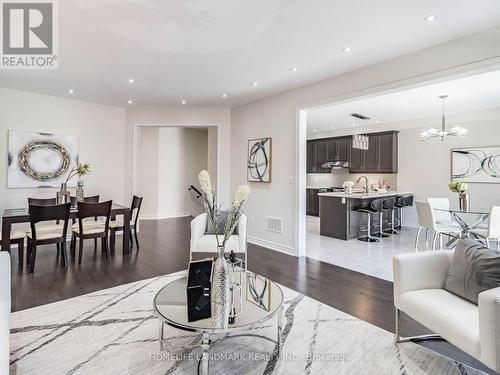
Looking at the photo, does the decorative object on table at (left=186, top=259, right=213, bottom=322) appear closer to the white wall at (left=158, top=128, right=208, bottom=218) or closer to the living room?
the living room

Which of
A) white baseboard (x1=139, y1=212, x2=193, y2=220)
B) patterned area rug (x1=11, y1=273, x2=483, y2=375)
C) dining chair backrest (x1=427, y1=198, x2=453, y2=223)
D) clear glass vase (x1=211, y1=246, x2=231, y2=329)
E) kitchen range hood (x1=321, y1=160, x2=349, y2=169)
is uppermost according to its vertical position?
kitchen range hood (x1=321, y1=160, x2=349, y2=169)

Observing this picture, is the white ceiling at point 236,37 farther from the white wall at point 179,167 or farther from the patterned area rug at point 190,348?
the white wall at point 179,167

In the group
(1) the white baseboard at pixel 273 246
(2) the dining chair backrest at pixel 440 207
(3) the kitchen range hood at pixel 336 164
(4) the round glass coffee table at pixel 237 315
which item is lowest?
(1) the white baseboard at pixel 273 246

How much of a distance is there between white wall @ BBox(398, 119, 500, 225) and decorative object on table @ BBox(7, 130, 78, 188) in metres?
8.00

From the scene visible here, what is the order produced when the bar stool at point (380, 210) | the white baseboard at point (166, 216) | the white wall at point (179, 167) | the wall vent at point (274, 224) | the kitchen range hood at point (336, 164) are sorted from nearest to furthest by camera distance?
1. the wall vent at point (274, 224)
2. the bar stool at point (380, 210)
3. the white baseboard at point (166, 216)
4. the white wall at point (179, 167)
5. the kitchen range hood at point (336, 164)

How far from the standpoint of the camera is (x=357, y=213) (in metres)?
6.00

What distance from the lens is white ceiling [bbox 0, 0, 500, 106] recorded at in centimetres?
242

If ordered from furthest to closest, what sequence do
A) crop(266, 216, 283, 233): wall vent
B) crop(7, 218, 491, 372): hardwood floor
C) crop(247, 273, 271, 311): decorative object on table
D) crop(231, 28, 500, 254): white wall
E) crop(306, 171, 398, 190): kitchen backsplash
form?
1. crop(306, 171, 398, 190): kitchen backsplash
2. crop(266, 216, 283, 233): wall vent
3. crop(231, 28, 500, 254): white wall
4. crop(7, 218, 491, 372): hardwood floor
5. crop(247, 273, 271, 311): decorative object on table

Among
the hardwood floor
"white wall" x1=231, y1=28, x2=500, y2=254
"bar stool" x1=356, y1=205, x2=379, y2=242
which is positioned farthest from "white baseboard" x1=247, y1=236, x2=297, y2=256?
"bar stool" x1=356, y1=205, x2=379, y2=242

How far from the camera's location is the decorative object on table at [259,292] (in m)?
2.00

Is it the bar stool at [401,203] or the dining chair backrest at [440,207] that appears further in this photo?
the bar stool at [401,203]

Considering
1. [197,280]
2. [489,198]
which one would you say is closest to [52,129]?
[197,280]

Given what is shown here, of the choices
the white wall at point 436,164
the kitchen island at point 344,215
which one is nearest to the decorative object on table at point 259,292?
the kitchen island at point 344,215

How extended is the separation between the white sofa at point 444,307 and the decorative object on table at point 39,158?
5.82 meters
